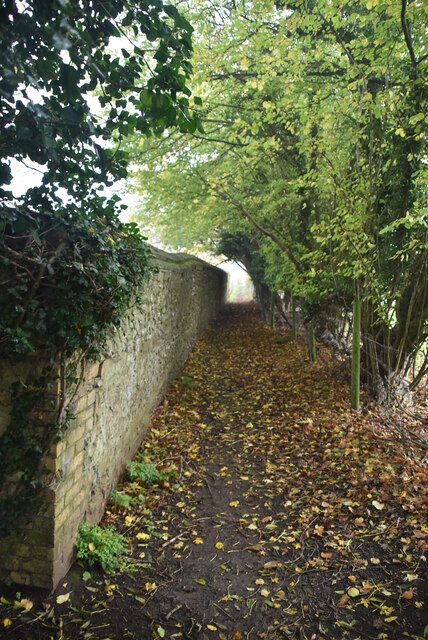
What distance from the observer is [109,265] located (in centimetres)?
288

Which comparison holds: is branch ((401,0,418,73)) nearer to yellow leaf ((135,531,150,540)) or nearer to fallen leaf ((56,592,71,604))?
yellow leaf ((135,531,150,540))

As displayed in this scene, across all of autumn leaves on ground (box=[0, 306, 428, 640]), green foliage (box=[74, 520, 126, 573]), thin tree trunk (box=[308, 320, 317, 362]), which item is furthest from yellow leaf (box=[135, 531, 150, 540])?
thin tree trunk (box=[308, 320, 317, 362])

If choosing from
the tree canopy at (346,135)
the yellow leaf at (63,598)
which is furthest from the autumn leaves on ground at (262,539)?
the tree canopy at (346,135)

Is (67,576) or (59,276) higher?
(59,276)

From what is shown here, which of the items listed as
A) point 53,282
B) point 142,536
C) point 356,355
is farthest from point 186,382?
point 53,282

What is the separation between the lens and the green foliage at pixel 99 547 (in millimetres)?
2984

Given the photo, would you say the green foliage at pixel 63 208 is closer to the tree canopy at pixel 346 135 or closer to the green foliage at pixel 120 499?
the green foliage at pixel 120 499

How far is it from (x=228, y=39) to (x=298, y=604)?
8326 millimetres

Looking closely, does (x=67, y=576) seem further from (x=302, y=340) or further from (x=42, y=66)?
(x=302, y=340)

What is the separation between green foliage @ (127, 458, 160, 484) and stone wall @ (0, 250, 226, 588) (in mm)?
112

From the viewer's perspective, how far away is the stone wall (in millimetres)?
2668

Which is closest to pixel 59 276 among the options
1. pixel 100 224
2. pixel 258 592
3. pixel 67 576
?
pixel 100 224

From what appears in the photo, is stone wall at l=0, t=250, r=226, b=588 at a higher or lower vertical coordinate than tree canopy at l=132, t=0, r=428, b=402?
lower

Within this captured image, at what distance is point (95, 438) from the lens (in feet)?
10.9
